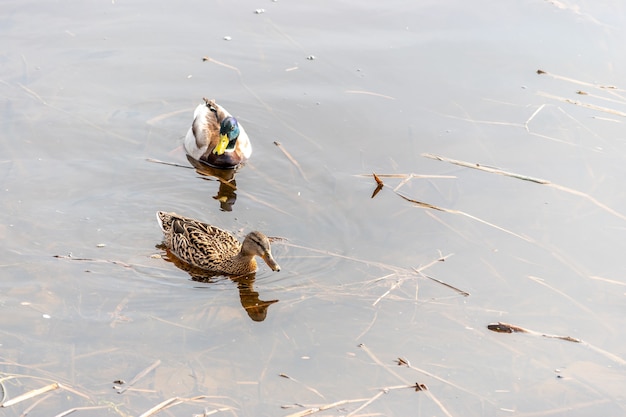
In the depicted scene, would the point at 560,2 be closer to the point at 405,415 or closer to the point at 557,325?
the point at 557,325

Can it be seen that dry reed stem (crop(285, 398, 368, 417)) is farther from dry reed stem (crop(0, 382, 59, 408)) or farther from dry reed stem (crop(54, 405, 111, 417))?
dry reed stem (crop(0, 382, 59, 408))

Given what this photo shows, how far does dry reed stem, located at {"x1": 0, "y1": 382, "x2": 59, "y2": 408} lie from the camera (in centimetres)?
540

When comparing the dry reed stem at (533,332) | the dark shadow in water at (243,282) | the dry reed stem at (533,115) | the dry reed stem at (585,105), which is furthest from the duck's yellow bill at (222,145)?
the dry reed stem at (533,332)

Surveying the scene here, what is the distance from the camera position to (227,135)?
29.5 feet

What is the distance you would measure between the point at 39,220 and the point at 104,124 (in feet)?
5.93

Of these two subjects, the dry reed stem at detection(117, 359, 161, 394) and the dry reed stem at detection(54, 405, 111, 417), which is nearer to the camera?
the dry reed stem at detection(54, 405, 111, 417)

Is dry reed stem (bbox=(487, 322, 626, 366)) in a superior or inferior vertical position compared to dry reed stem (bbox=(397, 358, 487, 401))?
superior

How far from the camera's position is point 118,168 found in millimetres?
8383

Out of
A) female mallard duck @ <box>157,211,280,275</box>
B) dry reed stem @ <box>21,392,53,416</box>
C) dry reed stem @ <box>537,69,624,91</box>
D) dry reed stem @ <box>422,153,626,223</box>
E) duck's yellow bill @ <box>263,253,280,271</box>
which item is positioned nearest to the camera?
dry reed stem @ <box>21,392,53,416</box>

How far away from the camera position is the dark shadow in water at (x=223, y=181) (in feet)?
27.5

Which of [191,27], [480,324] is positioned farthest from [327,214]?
[191,27]

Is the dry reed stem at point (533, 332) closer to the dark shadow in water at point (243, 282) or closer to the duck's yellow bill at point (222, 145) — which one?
the dark shadow in water at point (243, 282)

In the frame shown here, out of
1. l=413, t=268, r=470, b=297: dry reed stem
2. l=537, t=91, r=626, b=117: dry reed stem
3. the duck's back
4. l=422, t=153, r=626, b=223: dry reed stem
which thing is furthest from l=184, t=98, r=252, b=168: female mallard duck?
l=537, t=91, r=626, b=117: dry reed stem

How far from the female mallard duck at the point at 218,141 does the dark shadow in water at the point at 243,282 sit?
5.88 feet
